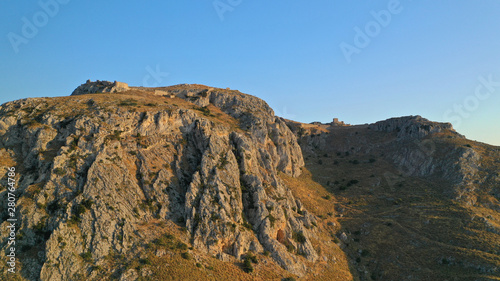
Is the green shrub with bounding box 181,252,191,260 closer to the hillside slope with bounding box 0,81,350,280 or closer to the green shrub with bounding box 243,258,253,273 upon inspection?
the hillside slope with bounding box 0,81,350,280

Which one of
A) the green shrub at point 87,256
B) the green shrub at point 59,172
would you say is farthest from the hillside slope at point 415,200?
the green shrub at point 59,172

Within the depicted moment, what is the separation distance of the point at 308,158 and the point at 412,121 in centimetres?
4153

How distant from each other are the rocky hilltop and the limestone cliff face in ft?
0.79

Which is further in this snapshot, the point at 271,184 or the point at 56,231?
the point at 271,184

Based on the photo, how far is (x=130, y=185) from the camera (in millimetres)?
58844

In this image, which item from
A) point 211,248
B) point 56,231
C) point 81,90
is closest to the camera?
point 56,231

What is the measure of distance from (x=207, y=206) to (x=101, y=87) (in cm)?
6286

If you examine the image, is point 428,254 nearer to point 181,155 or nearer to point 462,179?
point 462,179

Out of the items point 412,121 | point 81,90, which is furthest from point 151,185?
point 412,121

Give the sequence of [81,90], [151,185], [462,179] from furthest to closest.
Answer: [81,90] < [462,179] < [151,185]

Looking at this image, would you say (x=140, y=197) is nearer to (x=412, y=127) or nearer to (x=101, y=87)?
(x=101, y=87)

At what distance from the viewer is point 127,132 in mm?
67438

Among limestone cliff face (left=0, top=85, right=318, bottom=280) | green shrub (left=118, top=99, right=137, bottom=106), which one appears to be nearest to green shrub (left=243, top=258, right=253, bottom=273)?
limestone cliff face (left=0, top=85, right=318, bottom=280)

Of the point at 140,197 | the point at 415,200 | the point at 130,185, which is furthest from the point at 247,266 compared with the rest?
the point at 415,200
